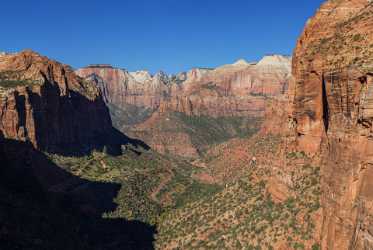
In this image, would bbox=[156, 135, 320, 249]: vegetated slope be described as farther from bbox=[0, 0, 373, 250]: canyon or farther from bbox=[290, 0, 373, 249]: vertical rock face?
bbox=[290, 0, 373, 249]: vertical rock face

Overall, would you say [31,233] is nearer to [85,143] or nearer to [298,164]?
[298,164]

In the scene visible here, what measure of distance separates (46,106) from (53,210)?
52257mm

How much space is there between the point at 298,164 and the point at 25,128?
252 ft

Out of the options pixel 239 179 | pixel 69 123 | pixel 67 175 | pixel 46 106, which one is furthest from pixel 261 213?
pixel 69 123

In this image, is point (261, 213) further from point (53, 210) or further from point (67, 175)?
point (67, 175)

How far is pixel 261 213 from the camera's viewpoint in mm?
61969

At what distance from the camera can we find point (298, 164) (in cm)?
6009

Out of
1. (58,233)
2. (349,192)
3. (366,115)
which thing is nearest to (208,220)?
(58,233)

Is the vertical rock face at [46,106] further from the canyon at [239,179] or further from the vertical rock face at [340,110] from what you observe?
the vertical rock face at [340,110]

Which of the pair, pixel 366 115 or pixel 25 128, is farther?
pixel 25 128

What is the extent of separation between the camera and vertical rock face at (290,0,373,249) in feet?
132

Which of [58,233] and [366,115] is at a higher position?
[366,115]

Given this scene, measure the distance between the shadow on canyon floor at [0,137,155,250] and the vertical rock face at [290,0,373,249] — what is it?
117ft

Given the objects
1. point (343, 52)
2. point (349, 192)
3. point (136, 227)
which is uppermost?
point (343, 52)
